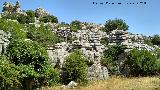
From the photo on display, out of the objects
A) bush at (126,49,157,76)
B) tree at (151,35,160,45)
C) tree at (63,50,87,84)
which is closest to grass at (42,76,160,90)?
tree at (63,50,87,84)

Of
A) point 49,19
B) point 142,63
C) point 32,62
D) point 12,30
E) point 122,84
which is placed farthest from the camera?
point 49,19

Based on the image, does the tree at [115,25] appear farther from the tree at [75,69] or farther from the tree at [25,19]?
the tree at [75,69]

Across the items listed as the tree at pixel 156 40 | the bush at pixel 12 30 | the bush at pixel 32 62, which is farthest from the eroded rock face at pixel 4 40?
the tree at pixel 156 40

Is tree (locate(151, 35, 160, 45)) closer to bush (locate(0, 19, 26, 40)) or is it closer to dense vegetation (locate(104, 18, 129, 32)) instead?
dense vegetation (locate(104, 18, 129, 32))

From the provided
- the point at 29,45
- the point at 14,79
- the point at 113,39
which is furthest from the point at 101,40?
the point at 14,79

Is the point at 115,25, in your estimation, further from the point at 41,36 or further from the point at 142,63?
the point at 142,63

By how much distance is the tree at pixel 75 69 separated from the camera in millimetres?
40459

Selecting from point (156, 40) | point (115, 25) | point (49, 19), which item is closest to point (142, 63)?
point (156, 40)

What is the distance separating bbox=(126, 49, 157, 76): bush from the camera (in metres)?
42.8

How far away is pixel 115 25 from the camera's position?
64.0 metres

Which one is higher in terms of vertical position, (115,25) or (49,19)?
(49,19)

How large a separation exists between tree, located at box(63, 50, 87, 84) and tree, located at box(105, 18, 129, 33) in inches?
911

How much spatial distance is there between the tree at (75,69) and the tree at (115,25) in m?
23.1

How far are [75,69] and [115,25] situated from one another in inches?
968
